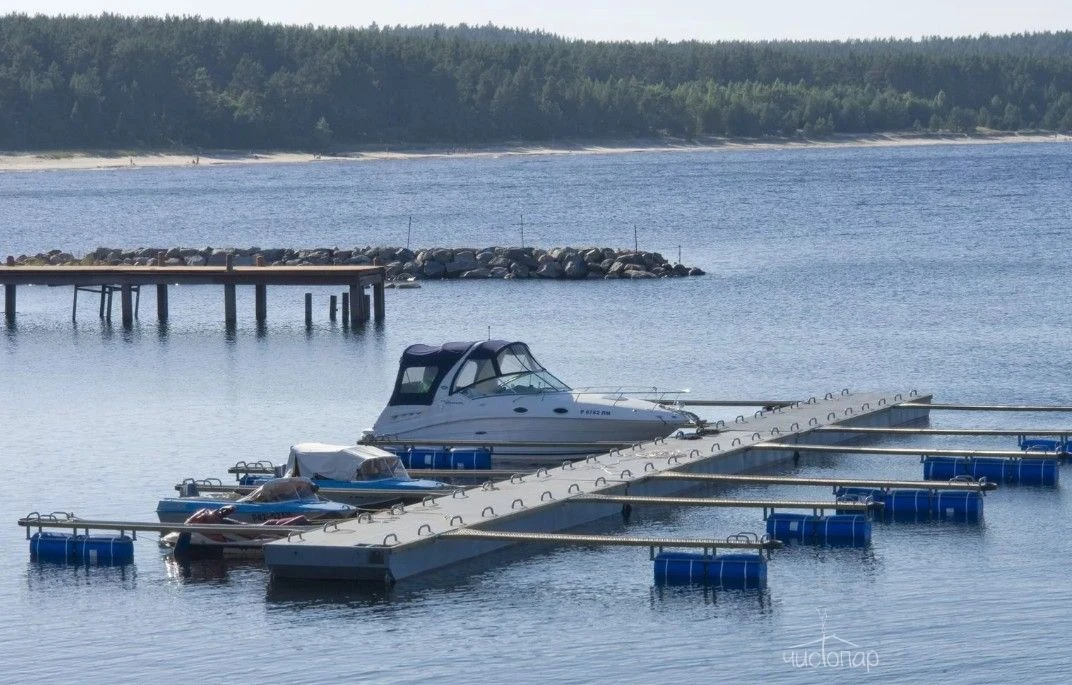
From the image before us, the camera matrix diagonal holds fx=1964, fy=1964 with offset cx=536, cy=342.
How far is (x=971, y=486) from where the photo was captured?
31.8 m

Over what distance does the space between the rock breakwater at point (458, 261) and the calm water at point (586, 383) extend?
234 cm

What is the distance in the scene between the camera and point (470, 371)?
122ft

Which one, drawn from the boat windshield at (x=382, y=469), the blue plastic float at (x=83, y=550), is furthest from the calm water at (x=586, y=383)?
the boat windshield at (x=382, y=469)

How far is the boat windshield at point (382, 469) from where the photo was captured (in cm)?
3238

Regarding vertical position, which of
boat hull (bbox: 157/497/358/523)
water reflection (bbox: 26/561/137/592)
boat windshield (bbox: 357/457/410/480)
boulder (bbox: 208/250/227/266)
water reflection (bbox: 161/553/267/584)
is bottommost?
water reflection (bbox: 26/561/137/592)

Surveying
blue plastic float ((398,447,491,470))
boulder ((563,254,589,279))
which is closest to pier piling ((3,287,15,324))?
boulder ((563,254,589,279))

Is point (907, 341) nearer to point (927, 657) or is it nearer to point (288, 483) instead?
point (288, 483)

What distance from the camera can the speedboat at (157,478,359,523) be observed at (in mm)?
30172

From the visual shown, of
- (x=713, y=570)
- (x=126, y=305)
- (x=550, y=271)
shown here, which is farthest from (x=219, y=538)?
(x=550, y=271)

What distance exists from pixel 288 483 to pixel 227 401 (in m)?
16.4

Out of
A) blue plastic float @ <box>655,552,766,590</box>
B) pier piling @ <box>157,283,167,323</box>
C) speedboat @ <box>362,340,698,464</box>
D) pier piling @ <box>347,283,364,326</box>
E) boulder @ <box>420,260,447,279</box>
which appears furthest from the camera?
boulder @ <box>420,260,447,279</box>

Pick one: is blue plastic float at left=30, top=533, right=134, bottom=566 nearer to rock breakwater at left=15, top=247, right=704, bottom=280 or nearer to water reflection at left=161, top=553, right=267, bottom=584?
water reflection at left=161, top=553, right=267, bottom=584

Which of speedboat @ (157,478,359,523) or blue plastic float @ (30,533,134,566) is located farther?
speedboat @ (157,478,359,523)

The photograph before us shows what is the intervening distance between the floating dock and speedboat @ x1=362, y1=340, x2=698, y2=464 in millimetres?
1212
